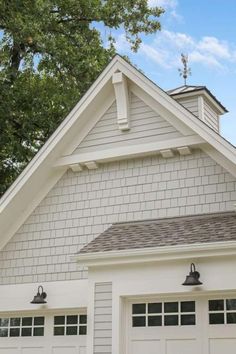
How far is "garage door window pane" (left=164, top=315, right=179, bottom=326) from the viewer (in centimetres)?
826

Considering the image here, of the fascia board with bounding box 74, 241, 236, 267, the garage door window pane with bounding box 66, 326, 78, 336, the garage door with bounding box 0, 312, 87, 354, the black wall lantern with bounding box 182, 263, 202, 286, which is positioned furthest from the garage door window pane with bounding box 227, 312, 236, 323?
the garage door window pane with bounding box 66, 326, 78, 336

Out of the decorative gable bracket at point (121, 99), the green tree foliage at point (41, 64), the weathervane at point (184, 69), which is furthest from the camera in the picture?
the green tree foliage at point (41, 64)

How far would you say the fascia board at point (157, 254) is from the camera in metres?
7.69

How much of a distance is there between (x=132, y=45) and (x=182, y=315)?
1307 cm

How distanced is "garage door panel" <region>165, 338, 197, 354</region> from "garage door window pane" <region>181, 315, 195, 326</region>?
0.70ft

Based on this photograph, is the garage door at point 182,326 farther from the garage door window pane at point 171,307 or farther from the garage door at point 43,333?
the garage door at point 43,333

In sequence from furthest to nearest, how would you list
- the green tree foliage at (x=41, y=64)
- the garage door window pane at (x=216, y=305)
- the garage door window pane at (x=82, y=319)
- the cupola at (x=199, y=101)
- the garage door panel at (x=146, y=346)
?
1. the green tree foliage at (x=41, y=64)
2. the cupola at (x=199, y=101)
3. the garage door window pane at (x=82, y=319)
4. the garage door panel at (x=146, y=346)
5. the garage door window pane at (x=216, y=305)

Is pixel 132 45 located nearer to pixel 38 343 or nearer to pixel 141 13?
pixel 141 13

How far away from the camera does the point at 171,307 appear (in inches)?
328

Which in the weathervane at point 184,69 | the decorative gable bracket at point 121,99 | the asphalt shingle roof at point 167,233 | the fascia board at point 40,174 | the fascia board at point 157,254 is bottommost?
the fascia board at point 157,254

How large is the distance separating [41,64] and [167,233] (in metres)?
10.1

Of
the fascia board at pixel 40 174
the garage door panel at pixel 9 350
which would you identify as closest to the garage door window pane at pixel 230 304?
the garage door panel at pixel 9 350

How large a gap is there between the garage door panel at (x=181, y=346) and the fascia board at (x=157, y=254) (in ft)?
3.77

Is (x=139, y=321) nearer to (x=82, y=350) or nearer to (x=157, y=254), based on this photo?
(x=157, y=254)
